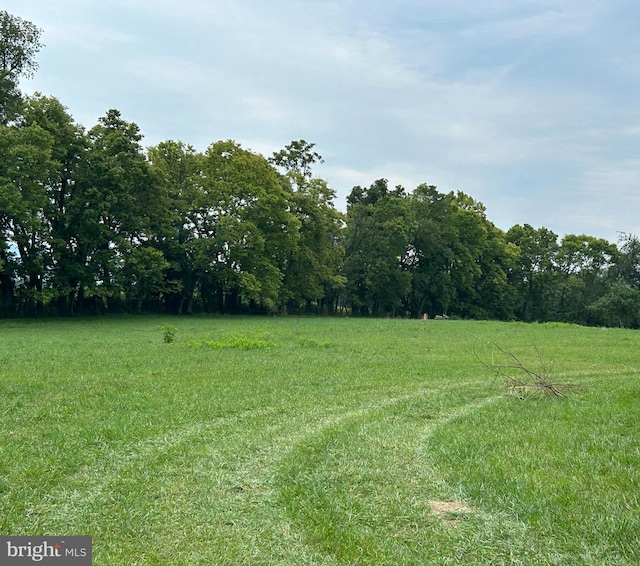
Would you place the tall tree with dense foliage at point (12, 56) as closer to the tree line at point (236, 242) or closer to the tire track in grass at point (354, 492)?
the tree line at point (236, 242)

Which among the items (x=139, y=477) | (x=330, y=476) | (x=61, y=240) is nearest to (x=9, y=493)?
(x=139, y=477)

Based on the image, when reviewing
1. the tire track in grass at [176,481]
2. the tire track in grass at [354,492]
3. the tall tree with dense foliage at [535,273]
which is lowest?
the tire track in grass at [176,481]

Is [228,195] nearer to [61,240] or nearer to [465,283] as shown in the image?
[61,240]

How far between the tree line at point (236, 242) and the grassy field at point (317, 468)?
19.5 metres

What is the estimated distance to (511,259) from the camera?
57219 millimetres

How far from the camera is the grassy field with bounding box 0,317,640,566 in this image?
3.73 metres

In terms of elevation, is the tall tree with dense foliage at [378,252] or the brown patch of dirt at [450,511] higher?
the tall tree with dense foliage at [378,252]

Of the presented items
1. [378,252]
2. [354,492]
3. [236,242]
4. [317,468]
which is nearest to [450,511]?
[354,492]

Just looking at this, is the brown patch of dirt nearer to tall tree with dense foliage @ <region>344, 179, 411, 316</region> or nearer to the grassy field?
the grassy field

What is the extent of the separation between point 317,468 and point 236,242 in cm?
3071

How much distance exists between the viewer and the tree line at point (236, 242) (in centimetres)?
2875

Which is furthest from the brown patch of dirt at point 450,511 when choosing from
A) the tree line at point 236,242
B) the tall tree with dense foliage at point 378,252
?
the tall tree with dense foliage at point 378,252

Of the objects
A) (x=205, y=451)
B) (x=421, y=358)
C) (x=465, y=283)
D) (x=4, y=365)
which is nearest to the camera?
(x=205, y=451)

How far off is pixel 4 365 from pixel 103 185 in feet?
65.8
